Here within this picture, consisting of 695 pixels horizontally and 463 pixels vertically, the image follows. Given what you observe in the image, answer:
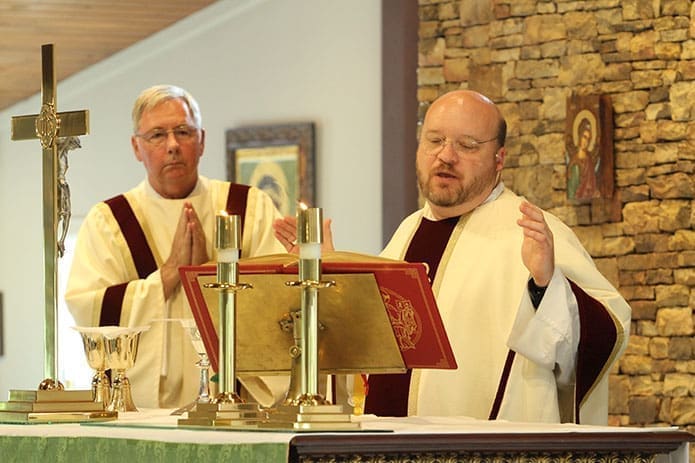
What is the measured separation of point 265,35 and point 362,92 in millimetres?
972

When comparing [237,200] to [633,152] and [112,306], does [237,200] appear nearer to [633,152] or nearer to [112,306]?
[112,306]

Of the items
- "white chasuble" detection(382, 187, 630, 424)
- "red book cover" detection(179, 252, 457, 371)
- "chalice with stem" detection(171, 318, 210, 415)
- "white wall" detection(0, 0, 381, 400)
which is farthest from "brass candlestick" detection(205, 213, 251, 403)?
"white wall" detection(0, 0, 381, 400)

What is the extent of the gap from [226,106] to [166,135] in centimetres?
499

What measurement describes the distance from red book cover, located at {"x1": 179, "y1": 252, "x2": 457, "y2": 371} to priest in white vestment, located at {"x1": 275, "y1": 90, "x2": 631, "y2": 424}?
1.56 feet

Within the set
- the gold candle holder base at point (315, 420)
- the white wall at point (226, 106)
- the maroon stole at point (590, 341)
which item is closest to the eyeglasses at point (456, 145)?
the maroon stole at point (590, 341)

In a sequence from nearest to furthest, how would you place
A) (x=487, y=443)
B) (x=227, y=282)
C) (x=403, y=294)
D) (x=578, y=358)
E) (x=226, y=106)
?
(x=487, y=443) < (x=227, y=282) < (x=403, y=294) < (x=578, y=358) < (x=226, y=106)

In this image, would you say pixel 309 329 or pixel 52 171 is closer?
pixel 309 329

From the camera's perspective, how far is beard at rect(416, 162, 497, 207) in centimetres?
521

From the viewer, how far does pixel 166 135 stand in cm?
598

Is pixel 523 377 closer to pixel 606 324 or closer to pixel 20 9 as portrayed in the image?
pixel 606 324

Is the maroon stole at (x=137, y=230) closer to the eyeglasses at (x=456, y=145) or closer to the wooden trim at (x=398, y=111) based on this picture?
the eyeglasses at (x=456, y=145)

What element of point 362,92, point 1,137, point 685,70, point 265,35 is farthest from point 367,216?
point 1,137

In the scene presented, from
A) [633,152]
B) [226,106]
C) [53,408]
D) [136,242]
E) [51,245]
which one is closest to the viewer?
[53,408]

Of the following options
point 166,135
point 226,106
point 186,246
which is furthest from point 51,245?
point 226,106
